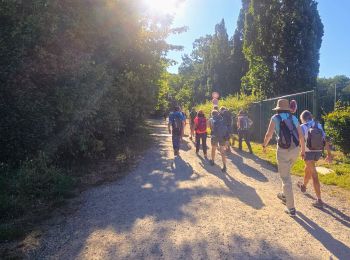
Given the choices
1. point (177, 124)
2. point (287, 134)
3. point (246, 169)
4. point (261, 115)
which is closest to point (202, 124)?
point (177, 124)

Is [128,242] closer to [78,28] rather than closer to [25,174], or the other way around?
[25,174]

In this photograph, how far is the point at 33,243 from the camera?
568 centimetres

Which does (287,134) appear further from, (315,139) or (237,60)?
(237,60)

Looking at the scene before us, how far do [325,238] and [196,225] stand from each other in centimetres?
187

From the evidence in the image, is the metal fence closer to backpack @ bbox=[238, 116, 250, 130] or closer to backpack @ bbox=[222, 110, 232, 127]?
backpack @ bbox=[238, 116, 250, 130]

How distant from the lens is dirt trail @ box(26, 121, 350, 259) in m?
5.18

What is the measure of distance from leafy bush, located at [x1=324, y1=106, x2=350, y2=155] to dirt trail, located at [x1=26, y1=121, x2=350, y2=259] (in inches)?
179

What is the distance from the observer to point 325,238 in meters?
5.58

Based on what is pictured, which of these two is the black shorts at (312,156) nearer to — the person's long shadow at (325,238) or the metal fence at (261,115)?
the person's long shadow at (325,238)

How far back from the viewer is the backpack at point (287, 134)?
6.73 m

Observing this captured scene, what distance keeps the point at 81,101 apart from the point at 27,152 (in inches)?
74.3

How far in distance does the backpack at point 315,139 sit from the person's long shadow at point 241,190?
1.40 metres

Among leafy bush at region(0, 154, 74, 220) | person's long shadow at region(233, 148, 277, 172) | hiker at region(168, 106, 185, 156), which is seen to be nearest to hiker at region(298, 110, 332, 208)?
person's long shadow at region(233, 148, 277, 172)

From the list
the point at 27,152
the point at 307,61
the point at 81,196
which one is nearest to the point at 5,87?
the point at 27,152
